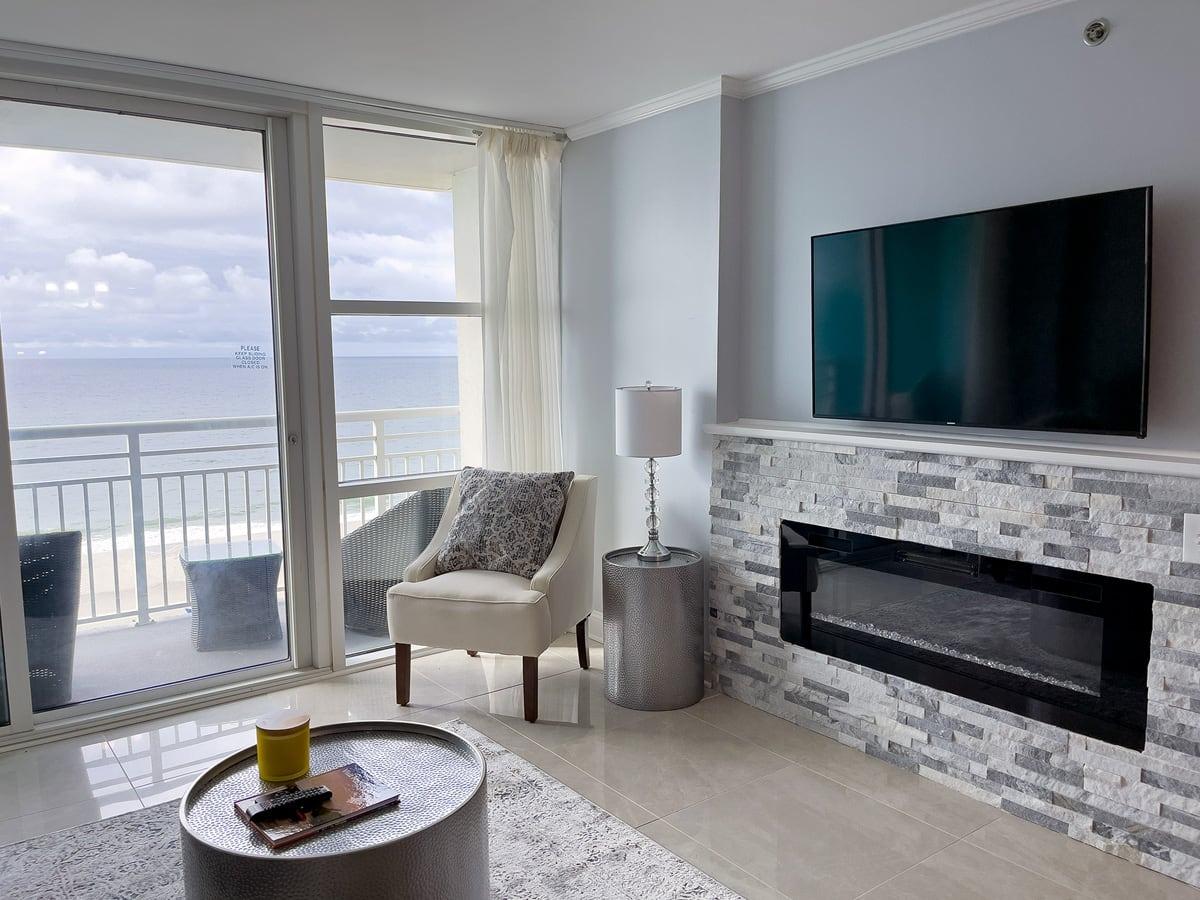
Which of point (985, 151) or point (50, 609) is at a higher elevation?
point (985, 151)

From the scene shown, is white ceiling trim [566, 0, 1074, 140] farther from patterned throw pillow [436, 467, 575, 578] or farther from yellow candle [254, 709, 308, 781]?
yellow candle [254, 709, 308, 781]

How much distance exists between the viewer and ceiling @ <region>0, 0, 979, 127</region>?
286 centimetres

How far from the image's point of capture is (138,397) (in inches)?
144

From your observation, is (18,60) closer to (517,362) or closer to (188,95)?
(188,95)

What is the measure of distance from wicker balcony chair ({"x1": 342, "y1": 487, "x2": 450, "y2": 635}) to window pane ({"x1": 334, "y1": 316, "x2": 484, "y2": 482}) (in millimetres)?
188

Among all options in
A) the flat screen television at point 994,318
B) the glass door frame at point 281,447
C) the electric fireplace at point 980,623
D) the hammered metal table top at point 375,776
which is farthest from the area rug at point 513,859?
the flat screen television at point 994,318

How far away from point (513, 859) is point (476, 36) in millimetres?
2680

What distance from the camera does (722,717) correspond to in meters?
3.63

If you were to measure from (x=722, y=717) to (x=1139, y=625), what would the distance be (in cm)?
161

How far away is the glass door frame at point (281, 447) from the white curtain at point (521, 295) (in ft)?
2.82

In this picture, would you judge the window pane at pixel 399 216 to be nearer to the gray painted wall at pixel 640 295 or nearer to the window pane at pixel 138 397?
the window pane at pixel 138 397

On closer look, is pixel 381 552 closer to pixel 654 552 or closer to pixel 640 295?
pixel 654 552

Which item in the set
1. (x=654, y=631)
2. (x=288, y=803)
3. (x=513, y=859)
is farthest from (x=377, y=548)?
(x=288, y=803)

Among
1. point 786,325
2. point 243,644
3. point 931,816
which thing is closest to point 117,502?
point 243,644
